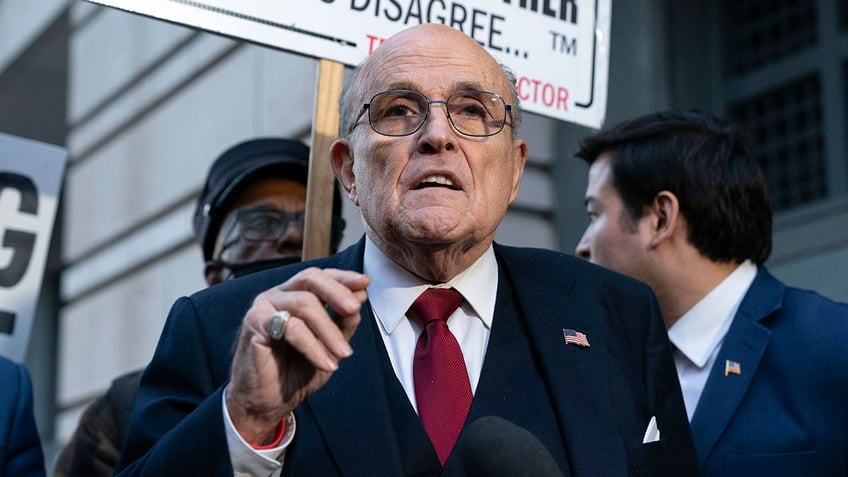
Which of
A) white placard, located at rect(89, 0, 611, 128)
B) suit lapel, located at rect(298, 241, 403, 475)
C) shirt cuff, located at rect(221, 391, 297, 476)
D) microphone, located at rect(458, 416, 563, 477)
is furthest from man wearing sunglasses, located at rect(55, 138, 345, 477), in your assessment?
microphone, located at rect(458, 416, 563, 477)

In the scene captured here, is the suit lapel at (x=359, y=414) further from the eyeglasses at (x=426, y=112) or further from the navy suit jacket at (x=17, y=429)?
the navy suit jacket at (x=17, y=429)

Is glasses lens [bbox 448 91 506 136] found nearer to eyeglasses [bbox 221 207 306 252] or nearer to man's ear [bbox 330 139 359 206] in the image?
man's ear [bbox 330 139 359 206]

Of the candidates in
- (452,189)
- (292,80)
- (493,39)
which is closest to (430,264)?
(452,189)

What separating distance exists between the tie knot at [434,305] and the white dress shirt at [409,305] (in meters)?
0.02

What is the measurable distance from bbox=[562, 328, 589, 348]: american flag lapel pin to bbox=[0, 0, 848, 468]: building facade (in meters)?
2.86

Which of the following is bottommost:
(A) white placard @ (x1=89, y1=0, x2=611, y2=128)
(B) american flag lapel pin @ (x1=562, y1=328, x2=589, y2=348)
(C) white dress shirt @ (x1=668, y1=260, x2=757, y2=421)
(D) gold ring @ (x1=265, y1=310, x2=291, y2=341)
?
(D) gold ring @ (x1=265, y1=310, x2=291, y2=341)

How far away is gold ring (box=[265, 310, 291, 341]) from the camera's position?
2.28 metres

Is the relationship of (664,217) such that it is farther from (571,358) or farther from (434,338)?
(434,338)

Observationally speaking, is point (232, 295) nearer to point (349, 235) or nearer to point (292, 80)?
point (349, 235)

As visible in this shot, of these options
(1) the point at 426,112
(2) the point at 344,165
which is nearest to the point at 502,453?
(1) the point at 426,112

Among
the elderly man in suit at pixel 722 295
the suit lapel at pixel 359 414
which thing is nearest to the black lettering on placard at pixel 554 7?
the elderly man in suit at pixel 722 295

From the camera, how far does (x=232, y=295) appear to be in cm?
302

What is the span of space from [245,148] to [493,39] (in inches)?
46.6

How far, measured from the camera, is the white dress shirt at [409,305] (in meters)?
2.94
